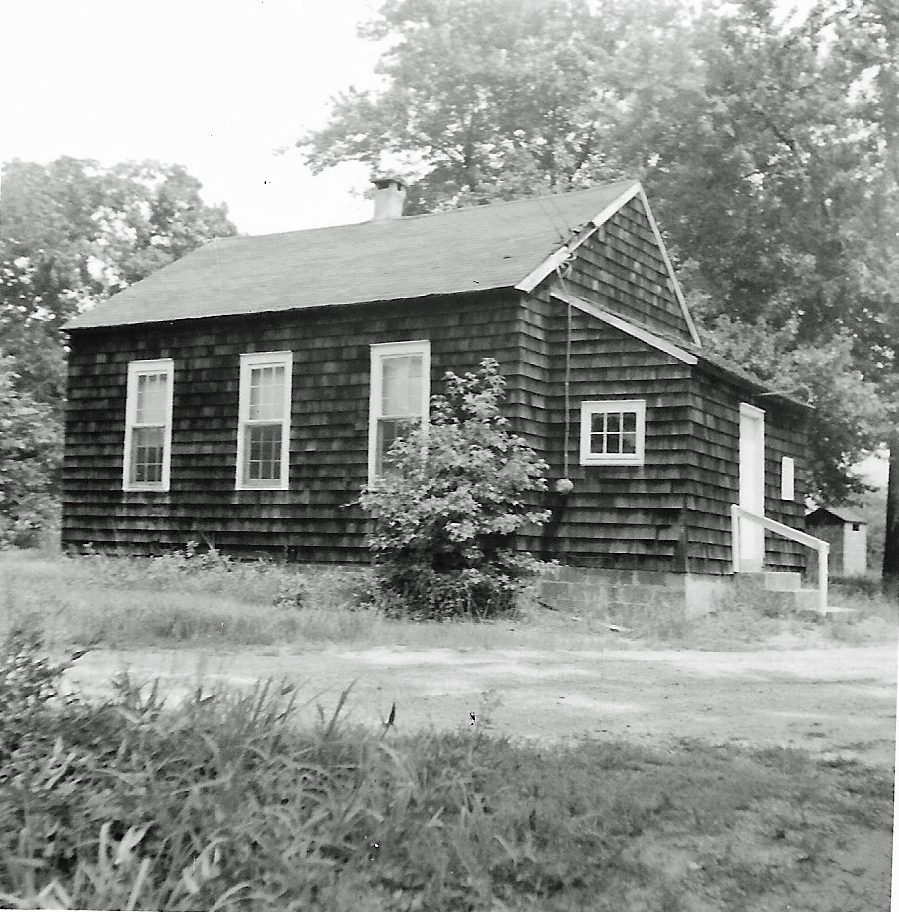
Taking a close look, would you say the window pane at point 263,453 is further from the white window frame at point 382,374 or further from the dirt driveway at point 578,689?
the dirt driveway at point 578,689

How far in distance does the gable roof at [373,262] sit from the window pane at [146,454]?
599mm

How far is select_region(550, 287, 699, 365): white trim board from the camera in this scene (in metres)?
5.75

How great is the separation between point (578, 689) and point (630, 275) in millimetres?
2495

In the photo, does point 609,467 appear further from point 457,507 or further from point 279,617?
point 279,617

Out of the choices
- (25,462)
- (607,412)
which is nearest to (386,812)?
(25,462)

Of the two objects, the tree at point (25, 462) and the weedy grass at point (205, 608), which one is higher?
the tree at point (25, 462)

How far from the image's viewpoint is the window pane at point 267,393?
545 centimetres

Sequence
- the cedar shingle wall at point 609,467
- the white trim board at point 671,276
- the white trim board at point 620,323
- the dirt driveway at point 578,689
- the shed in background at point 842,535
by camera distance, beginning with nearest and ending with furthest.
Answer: the dirt driveway at point 578,689, the white trim board at point 671,276, the shed in background at point 842,535, the cedar shingle wall at point 609,467, the white trim board at point 620,323

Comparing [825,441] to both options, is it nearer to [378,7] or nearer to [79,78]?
[378,7]

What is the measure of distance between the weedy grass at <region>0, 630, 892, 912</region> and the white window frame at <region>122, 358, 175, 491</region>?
2.08 m

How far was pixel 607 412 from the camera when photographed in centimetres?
559

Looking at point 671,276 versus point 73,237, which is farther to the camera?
point 671,276

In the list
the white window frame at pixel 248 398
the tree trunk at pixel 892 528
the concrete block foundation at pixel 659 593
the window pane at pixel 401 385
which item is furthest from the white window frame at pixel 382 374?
the tree trunk at pixel 892 528

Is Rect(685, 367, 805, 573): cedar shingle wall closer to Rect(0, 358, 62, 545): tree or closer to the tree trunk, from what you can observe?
the tree trunk
